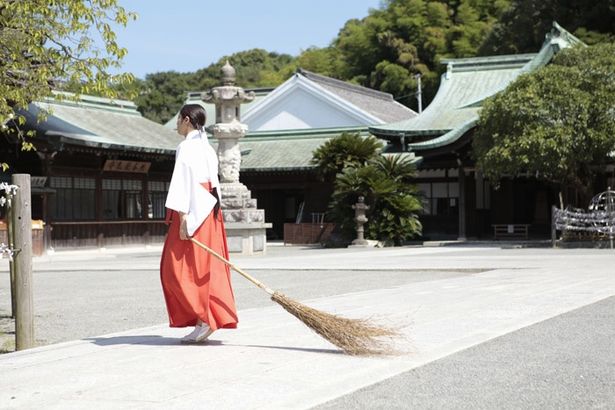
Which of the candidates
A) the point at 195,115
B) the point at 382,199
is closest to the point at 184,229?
the point at 195,115

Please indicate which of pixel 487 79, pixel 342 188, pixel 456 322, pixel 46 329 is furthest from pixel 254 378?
pixel 487 79

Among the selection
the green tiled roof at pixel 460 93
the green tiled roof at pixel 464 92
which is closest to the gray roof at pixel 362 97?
the green tiled roof at pixel 460 93

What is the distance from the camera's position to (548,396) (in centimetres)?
491

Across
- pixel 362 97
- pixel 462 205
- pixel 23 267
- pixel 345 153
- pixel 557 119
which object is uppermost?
pixel 362 97

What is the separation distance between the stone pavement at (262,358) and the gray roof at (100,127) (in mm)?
19202

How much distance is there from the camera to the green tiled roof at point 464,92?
30.6 m

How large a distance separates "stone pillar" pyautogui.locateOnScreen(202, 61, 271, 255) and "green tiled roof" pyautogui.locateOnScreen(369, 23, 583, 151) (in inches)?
340

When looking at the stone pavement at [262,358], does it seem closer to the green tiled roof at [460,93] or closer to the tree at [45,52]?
the tree at [45,52]

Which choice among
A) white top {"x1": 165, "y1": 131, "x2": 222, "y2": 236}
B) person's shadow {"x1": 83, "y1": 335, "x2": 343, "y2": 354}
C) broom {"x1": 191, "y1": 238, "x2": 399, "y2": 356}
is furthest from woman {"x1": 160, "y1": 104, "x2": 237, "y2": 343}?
broom {"x1": 191, "y1": 238, "x2": 399, "y2": 356}

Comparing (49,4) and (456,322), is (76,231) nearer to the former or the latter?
(49,4)

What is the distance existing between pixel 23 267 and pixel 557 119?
19.7 meters

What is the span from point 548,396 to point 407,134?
2826 cm

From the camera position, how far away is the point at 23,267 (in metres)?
7.45

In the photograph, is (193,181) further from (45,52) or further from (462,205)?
(462,205)
